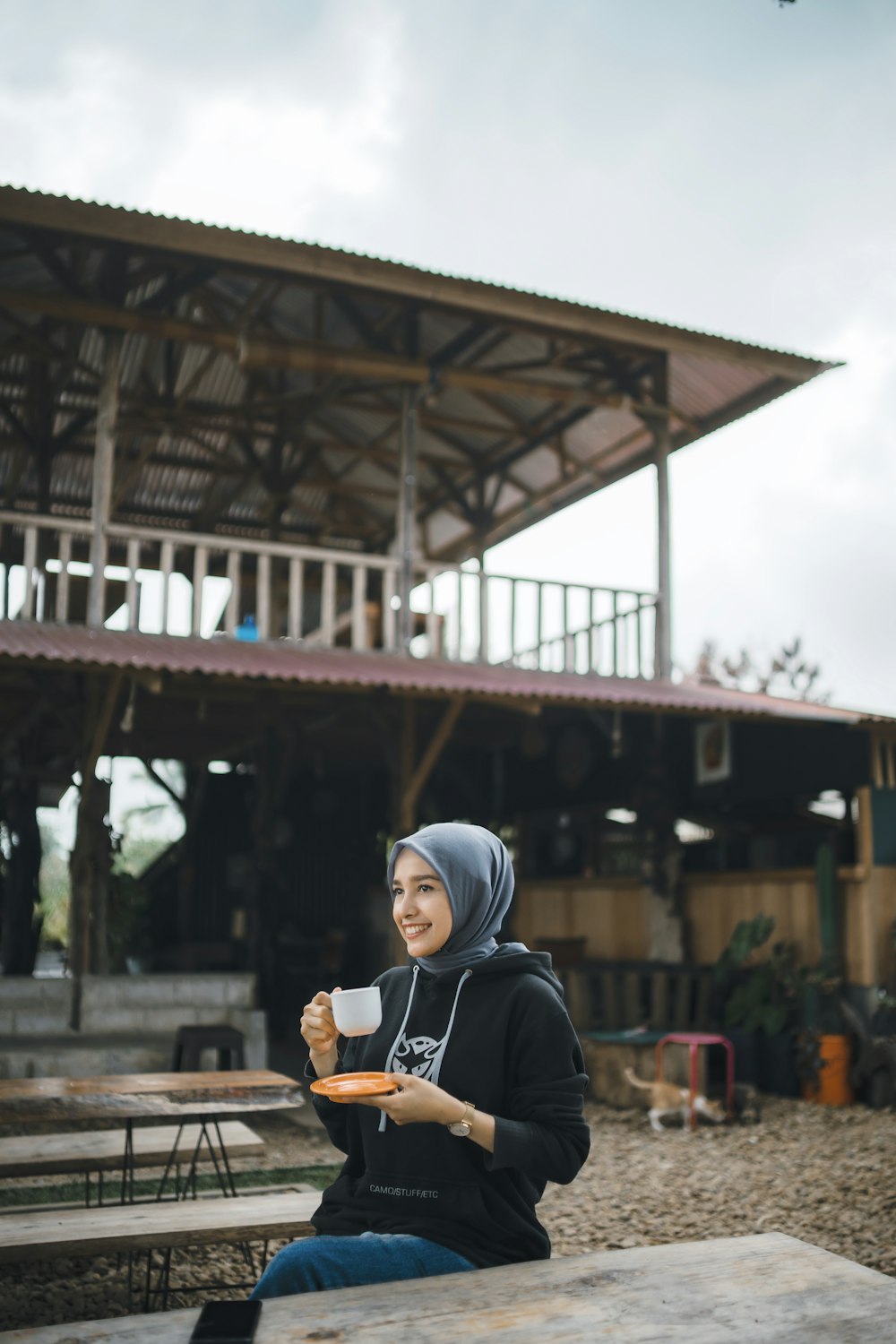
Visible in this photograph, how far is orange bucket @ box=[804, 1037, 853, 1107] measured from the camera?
9273mm

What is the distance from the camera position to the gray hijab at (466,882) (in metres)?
2.30

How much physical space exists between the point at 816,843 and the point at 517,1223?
909cm

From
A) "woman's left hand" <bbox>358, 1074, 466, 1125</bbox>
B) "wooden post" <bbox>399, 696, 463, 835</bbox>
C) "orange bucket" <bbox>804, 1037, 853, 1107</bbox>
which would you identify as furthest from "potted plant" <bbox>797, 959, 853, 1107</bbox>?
"woman's left hand" <bbox>358, 1074, 466, 1125</bbox>

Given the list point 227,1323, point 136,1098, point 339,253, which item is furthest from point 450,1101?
point 339,253

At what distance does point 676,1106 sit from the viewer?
8375 millimetres

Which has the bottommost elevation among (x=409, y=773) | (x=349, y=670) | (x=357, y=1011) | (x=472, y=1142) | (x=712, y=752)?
(x=472, y=1142)

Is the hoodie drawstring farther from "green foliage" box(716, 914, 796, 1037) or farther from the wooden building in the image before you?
"green foliage" box(716, 914, 796, 1037)

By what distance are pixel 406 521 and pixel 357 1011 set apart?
8.94 meters

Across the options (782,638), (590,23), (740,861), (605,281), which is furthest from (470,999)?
(605,281)

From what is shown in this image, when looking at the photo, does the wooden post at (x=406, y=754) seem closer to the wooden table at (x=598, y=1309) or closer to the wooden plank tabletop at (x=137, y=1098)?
the wooden plank tabletop at (x=137, y=1098)

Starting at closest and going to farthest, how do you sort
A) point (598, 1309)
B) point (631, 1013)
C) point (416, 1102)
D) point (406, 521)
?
point (598, 1309) → point (416, 1102) → point (631, 1013) → point (406, 521)

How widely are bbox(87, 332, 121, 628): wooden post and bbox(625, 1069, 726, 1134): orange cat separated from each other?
540 centimetres

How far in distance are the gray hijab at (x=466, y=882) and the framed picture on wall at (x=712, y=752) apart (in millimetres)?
8814

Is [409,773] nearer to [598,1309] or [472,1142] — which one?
[472,1142]
